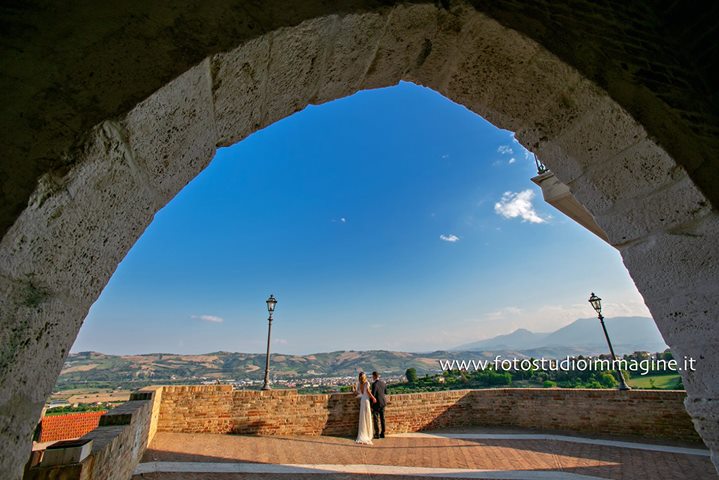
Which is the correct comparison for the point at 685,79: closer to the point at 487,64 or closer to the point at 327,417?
the point at 487,64

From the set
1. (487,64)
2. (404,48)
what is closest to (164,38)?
(404,48)

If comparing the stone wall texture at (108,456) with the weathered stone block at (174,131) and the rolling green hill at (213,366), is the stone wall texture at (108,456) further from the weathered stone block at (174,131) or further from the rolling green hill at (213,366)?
the rolling green hill at (213,366)

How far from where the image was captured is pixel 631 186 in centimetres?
165

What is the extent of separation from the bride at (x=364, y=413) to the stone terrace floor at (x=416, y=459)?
0.26 m

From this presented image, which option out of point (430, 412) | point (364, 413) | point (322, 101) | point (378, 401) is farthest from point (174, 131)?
point (430, 412)

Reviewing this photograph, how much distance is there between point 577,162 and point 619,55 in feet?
2.03

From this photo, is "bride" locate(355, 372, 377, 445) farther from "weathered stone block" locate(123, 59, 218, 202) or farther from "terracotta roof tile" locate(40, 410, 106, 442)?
"terracotta roof tile" locate(40, 410, 106, 442)

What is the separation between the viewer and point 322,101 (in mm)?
1660

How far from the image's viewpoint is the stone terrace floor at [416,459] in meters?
5.09

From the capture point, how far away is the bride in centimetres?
768

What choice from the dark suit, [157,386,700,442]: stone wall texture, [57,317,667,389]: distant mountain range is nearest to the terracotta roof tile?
[157,386,700,442]: stone wall texture

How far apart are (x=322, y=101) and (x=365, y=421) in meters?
8.13

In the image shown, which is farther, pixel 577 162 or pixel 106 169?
pixel 577 162

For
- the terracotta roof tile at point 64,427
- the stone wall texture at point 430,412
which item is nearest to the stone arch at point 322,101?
the stone wall texture at point 430,412
